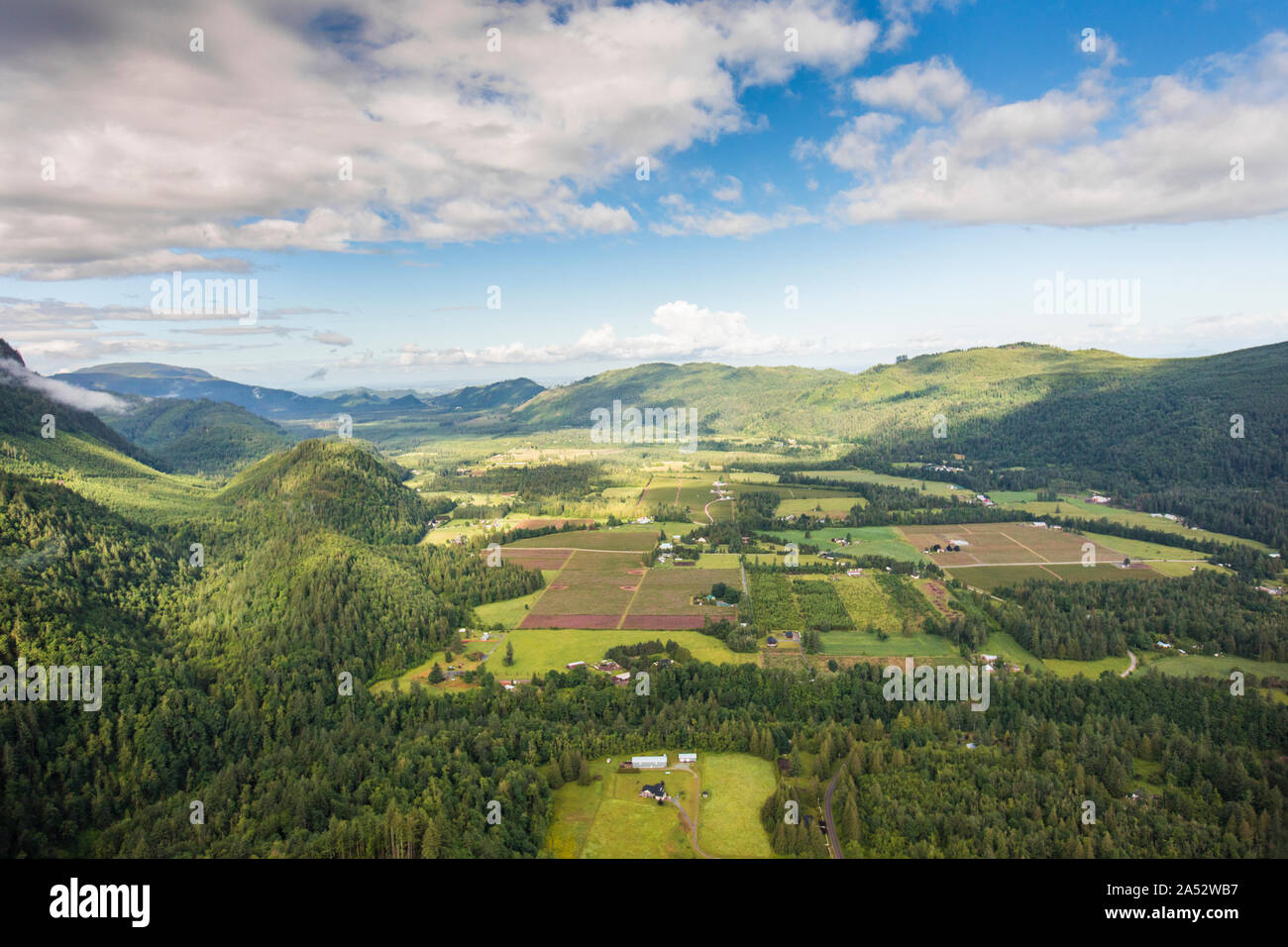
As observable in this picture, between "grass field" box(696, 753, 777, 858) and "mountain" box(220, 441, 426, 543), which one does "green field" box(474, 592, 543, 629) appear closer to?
"mountain" box(220, 441, 426, 543)

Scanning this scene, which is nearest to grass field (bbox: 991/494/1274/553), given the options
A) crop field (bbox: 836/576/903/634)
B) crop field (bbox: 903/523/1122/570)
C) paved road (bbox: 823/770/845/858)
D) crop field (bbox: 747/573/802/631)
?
crop field (bbox: 903/523/1122/570)

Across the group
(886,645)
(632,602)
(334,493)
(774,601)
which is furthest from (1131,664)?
(334,493)

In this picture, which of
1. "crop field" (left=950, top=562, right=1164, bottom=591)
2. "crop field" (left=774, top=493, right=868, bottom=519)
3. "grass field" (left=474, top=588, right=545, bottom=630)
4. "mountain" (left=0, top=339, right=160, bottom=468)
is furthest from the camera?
"crop field" (left=774, top=493, right=868, bottom=519)

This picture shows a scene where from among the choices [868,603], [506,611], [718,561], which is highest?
[718,561]

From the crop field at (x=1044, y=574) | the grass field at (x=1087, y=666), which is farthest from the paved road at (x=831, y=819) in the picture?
the crop field at (x=1044, y=574)

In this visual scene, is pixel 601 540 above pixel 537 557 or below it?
above

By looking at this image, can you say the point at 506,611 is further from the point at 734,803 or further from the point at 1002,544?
the point at 1002,544
